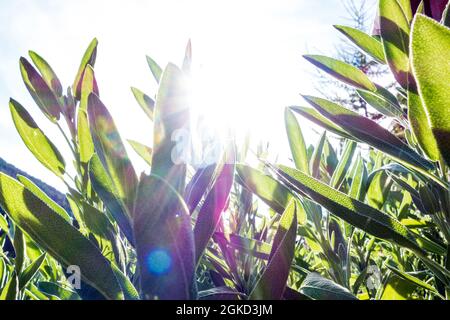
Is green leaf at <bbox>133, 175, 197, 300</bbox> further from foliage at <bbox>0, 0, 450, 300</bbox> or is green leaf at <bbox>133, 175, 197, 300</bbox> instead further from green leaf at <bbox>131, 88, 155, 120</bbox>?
green leaf at <bbox>131, 88, 155, 120</bbox>

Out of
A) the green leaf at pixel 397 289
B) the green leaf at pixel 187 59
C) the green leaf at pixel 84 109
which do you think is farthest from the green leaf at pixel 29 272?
the green leaf at pixel 397 289

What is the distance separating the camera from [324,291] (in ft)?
1.58

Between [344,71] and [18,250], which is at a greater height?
[344,71]

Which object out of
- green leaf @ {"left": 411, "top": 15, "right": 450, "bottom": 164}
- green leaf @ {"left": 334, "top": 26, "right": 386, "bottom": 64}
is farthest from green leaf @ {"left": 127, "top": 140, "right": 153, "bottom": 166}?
green leaf @ {"left": 411, "top": 15, "right": 450, "bottom": 164}

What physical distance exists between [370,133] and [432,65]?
381 millimetres

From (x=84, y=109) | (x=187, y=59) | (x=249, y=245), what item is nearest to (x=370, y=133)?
(x=249, y=245)

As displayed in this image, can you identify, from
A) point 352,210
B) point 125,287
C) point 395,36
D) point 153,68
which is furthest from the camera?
point 153,68

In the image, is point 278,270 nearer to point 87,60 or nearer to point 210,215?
point 210,215

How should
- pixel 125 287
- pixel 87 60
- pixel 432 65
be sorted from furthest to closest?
pixel 87 60
pixel 125 287
pixel 432 65

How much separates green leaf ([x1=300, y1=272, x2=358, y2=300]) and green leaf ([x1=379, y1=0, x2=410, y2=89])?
38cm

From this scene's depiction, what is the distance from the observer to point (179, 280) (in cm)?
36

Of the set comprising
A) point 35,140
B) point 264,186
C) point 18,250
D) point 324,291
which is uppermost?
point 35,140

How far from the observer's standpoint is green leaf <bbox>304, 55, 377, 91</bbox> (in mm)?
821
